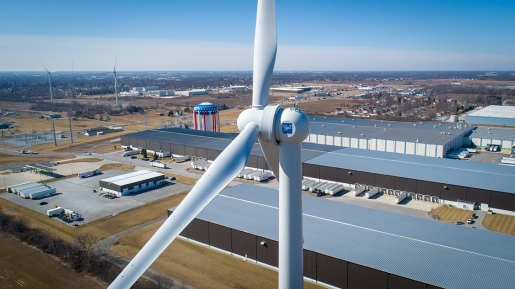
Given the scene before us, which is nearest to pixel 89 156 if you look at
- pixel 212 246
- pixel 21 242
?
pixel 21 242

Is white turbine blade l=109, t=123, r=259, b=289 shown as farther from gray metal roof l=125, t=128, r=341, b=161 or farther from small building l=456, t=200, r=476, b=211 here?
gray metal roof l=125, t=128, r=341, b=161

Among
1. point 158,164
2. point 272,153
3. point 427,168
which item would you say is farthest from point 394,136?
point 272,153

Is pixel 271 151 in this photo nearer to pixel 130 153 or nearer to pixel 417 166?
pixel 417 166

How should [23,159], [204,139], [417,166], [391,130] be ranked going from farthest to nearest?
[391,130], [204,139], [23,159], [417,166]

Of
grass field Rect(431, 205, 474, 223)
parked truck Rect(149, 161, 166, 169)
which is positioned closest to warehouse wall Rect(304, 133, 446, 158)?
grass field Rect(431, 205, 474, 223)

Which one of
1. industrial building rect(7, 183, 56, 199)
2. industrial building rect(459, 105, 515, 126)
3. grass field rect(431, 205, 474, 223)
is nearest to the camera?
grass field rect(431, 205, 474, 223)

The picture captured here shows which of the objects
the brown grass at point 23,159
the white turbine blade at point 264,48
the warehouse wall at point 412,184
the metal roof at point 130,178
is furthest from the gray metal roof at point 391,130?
the white turbine blade at point 264,48

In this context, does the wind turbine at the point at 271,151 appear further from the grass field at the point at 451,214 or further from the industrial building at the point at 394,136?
the industrial building at the point at 394,136
